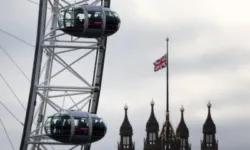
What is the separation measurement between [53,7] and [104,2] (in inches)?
130

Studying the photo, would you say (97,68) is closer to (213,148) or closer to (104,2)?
(104,2)

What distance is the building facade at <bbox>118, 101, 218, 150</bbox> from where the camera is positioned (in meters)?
172

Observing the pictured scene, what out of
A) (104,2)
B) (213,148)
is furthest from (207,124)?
(104,2)

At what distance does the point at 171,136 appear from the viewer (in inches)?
6693

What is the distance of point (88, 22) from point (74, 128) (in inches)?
272

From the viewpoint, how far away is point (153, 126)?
172625 millimetres

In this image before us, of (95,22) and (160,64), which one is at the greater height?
(160,64)

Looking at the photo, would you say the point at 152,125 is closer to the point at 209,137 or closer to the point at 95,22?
the point at 209,137

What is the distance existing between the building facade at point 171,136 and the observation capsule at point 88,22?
290 ft

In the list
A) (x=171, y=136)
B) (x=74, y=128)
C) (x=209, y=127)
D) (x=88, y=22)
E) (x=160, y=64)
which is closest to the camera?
(x=74, y=128)

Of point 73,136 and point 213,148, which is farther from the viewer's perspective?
point 213,148

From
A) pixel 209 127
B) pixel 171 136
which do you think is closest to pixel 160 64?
pixel 171 136

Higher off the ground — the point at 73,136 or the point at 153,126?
the point at 153,126

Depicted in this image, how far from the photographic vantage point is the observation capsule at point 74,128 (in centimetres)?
7900
